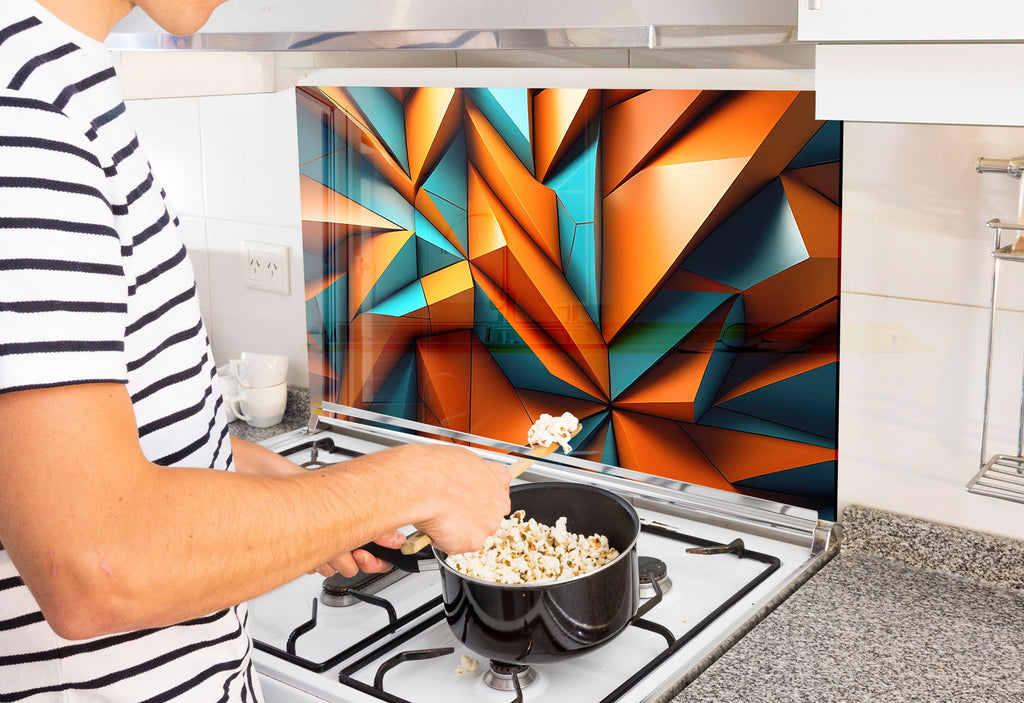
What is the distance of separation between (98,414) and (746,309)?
87cm

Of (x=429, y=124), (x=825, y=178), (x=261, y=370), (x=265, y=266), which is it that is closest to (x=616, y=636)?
(x=825, y=178)

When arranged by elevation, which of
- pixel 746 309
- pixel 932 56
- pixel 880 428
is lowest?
pixel 880 428

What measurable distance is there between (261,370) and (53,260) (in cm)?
118

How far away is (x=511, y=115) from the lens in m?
1.33

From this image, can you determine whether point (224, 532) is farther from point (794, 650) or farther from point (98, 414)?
point (794, 650)

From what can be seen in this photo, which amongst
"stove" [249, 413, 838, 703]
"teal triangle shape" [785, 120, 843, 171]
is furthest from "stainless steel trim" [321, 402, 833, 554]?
"teal triangle shape" [785, 120, 843, 171]

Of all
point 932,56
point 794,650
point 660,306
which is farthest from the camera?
point 660,306

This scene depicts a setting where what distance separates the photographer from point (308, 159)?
159cm

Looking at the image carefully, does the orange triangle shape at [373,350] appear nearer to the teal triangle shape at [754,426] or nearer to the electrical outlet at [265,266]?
the electrical outlet at [265,266]

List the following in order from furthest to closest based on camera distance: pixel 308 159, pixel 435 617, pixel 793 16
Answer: pixel 308 159
pixel 435 617
pixel 793 16

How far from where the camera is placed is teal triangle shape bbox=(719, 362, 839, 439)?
1.18m

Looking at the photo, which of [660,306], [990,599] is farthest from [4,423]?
[990,599]

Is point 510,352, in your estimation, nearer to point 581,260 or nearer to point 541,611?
point 581,260

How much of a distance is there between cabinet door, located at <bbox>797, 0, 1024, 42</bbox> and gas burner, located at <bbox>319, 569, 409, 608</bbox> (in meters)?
0.78
